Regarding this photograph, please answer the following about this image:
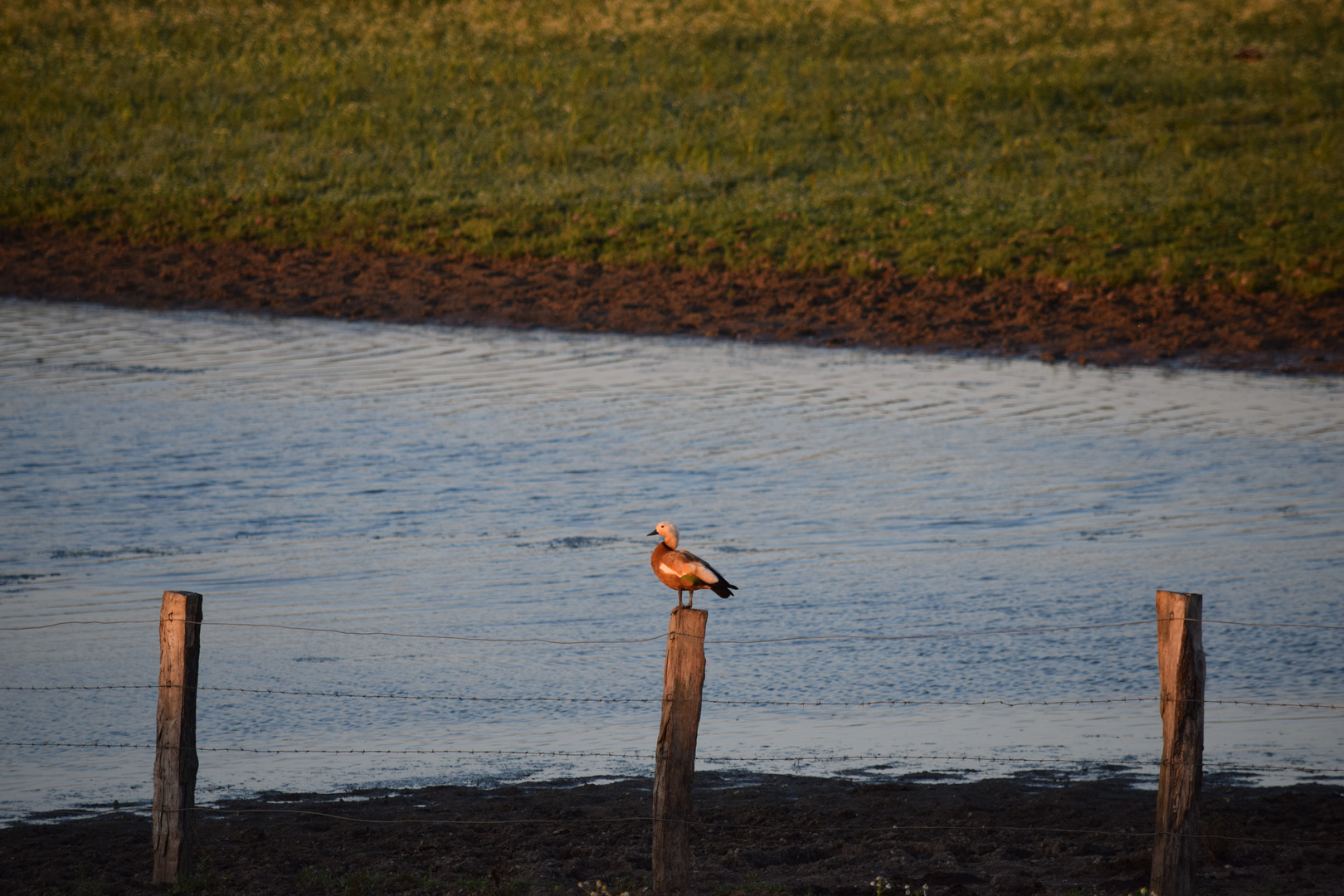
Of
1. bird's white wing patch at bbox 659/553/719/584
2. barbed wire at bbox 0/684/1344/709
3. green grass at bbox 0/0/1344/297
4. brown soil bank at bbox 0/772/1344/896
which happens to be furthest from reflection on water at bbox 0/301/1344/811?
green grass at bbox 0/0/1344/297

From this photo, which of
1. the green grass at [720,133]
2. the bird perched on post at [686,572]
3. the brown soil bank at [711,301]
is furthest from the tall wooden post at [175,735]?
the green grass at [720,133]

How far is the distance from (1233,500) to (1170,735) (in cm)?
931

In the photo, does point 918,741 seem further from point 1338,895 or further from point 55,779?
point 55,779

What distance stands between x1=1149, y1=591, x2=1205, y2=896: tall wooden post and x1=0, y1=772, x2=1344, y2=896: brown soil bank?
1.25 feet

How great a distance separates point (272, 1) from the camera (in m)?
49.7

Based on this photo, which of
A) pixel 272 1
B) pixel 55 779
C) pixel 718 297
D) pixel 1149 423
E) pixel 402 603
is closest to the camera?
pixel 55 779

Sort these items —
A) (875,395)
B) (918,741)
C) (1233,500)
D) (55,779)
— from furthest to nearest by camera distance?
(875,395), (1233,500), (918,741), (55,779)

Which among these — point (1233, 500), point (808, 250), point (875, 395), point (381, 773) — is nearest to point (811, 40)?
point (808, 250)

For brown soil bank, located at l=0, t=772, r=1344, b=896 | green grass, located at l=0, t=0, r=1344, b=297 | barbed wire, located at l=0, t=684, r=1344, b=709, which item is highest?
green grass, located at l=0, t=0, r=1344, b=297

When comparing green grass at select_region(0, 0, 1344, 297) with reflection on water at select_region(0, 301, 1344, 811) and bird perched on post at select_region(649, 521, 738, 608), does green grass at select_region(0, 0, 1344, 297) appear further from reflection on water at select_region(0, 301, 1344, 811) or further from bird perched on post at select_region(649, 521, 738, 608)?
bird perched on post at select_region(649, 521, 738, 608)

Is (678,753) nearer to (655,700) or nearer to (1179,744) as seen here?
(1179,744)

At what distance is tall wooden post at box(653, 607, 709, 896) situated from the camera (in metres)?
7.11

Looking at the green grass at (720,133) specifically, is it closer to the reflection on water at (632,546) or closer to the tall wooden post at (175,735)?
the reflection on water at (632,546)

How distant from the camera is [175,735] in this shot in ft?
24.0
